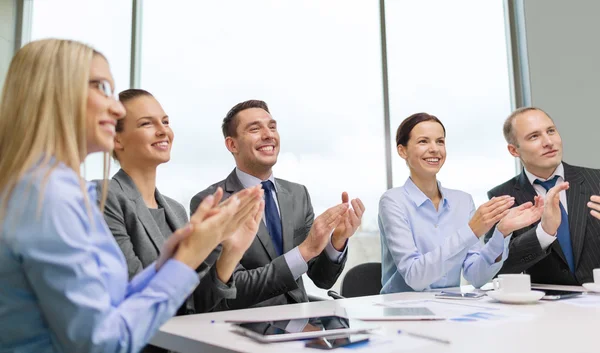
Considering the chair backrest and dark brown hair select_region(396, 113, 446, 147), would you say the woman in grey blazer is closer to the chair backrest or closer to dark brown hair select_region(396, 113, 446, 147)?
the chair backrest

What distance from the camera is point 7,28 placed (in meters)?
4.50

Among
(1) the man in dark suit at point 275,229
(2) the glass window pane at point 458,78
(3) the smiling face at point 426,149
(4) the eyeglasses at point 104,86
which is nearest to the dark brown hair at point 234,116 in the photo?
(1) the man in dark suit at point 275,229

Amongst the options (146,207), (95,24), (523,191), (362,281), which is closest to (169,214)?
(146,207)

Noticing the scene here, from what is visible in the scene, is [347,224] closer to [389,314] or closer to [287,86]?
[389,314]

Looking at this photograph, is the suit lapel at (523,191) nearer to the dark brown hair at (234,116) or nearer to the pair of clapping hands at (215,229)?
the dark brown hair at (234,116)

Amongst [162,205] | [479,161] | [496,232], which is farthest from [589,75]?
[162,205]

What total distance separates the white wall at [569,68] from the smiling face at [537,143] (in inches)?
51.7

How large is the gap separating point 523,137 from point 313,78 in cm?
189

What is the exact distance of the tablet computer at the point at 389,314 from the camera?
1.35 meters

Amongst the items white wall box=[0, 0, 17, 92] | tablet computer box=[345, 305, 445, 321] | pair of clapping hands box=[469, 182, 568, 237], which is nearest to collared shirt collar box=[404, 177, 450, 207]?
pair of clapping hands box=[469, 182, 568, 237]

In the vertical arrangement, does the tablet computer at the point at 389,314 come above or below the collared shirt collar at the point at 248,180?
below

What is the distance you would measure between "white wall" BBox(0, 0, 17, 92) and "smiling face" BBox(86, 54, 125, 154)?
4.01 metres

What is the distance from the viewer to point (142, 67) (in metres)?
4.34

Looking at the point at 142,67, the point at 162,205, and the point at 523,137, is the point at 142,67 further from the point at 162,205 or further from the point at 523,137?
the point at 523,137
